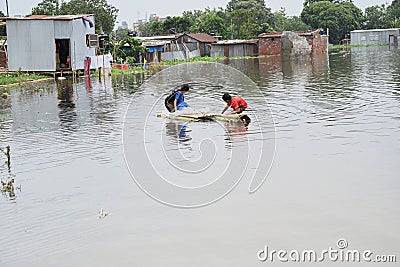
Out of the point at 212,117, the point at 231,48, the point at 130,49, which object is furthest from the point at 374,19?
the point at 212,117

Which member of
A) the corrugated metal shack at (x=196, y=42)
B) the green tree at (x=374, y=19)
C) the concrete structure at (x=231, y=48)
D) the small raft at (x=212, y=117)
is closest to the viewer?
the small raft at (x=212, y=117)

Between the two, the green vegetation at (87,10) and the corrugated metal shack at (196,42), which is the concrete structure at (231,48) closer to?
the corrugated metal shack at (196,42)

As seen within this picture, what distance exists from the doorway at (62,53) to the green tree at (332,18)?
64429mm

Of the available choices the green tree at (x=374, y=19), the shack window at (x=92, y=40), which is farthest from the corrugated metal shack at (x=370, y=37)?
the shack window at (x=92, y=40)

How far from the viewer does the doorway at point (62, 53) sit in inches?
1450

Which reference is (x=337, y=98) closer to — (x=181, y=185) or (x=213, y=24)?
(x=181, y=185)

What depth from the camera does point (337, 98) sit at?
70.8 feet

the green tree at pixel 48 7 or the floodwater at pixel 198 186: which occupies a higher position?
the green tree at pixel 48 7

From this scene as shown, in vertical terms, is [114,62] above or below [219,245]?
above

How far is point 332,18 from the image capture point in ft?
312

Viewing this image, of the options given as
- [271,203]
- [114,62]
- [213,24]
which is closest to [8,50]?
[114,62]

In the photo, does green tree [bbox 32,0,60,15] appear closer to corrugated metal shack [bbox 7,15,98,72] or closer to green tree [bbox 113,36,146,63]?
green tree [bbox 113,36,146,63]

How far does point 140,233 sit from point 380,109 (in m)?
11.7

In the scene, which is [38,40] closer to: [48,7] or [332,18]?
[48,7]
